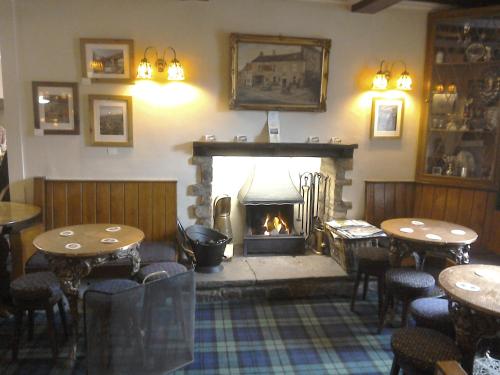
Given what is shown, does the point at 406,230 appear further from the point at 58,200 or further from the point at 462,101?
the point at 58,200

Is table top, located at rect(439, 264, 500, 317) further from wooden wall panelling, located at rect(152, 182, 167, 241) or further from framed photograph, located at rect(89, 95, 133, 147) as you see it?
framed photograph, located at rect(89, 95, 133, 147)

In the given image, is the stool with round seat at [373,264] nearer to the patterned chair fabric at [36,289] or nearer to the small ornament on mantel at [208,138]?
the small ornament on mantel at [208,138]

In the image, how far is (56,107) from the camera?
3828mm

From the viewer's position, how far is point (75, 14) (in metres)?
3.73

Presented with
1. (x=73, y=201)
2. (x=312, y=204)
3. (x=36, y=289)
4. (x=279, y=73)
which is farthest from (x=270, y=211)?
(x=36, y=289)

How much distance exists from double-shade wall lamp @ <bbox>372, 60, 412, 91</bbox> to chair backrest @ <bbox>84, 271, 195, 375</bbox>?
294 cm

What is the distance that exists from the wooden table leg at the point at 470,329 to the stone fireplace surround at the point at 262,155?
226 centimetres

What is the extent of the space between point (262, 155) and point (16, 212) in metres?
2.31

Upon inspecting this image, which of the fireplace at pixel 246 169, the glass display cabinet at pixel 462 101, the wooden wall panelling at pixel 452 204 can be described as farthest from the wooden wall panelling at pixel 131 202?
the wooden wall panelling at pixel 452 204

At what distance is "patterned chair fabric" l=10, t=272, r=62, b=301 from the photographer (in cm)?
273

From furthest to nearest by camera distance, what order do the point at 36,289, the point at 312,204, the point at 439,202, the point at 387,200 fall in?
the point at 312,204, the point at 387,200, the point at 439,202, the point at 36,289

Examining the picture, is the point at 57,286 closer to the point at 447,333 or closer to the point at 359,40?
the point at 447,333

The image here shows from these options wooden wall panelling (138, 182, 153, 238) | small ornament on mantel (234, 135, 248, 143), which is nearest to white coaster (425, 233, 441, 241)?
small ornament on mantel (234, 135, 248, 143)

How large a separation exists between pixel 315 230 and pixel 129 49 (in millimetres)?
2692
